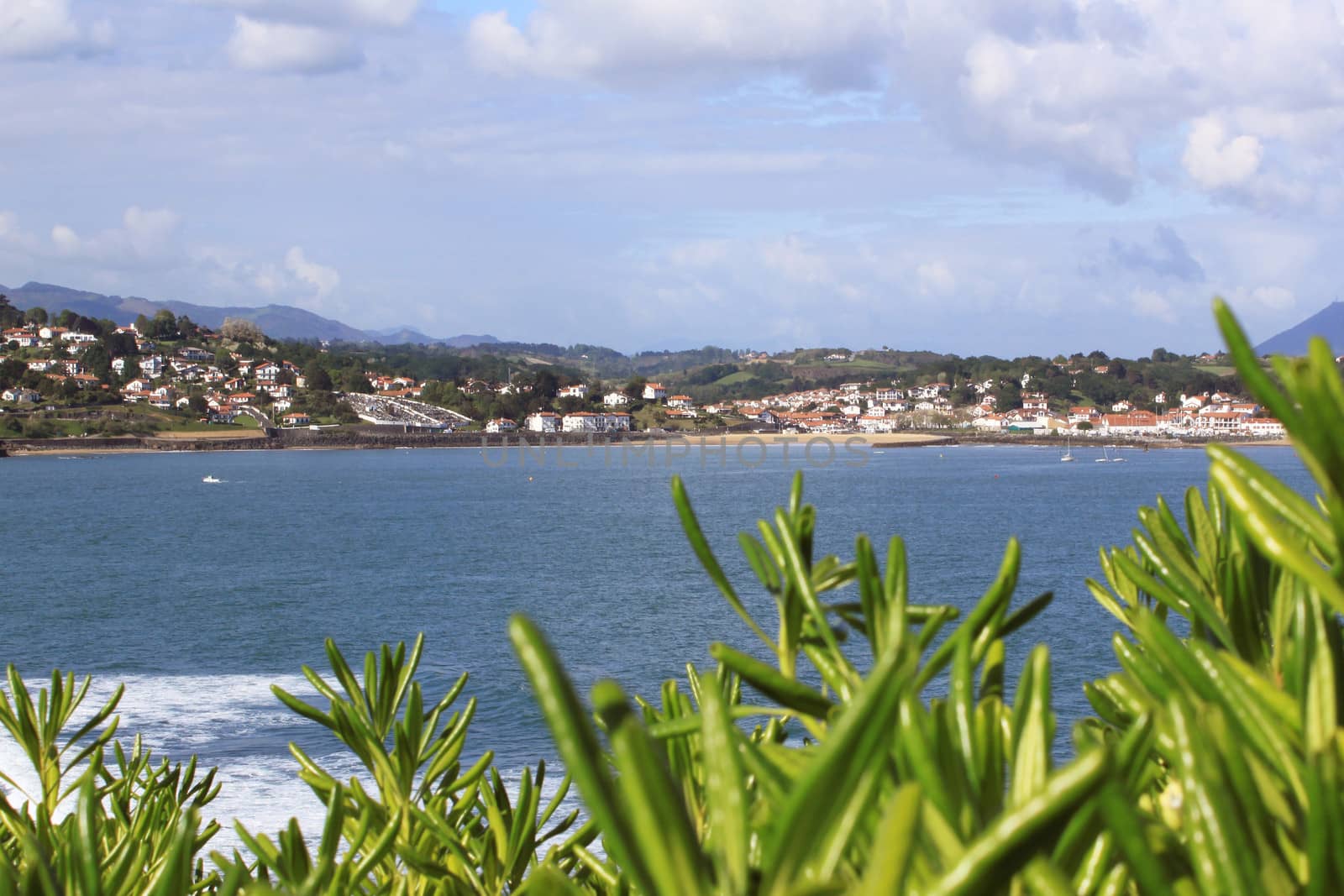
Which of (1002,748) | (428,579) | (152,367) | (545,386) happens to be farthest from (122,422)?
(1002,748)

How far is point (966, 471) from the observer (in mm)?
81750

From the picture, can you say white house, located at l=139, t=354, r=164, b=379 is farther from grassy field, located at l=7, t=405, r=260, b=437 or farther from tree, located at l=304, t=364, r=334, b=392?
grassy field, located at l=7, t=405, r=260, b=437

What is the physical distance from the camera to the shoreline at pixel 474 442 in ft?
358

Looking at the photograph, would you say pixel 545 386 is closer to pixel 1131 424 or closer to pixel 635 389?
pixel 635 389

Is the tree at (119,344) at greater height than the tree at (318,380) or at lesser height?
greater

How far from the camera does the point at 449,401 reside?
143375 millimetres

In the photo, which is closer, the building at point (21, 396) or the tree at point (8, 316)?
the building at point (21, 396)

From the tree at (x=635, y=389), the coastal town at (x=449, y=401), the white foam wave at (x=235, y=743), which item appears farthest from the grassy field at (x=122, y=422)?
the white foam wave at (x=235, y=743)

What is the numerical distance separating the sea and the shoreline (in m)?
30.5

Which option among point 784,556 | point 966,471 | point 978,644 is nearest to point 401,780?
point 784,556

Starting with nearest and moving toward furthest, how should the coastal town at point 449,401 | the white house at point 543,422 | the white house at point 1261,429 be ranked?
the white house at point 1261,429
the coastal town at point 449,401
the white house at point 543,422

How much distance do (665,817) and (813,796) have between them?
0.07 meters

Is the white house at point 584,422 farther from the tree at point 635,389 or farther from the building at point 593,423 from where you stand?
the tree at point 635,389

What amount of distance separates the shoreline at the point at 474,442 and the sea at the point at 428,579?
30.5 metres
